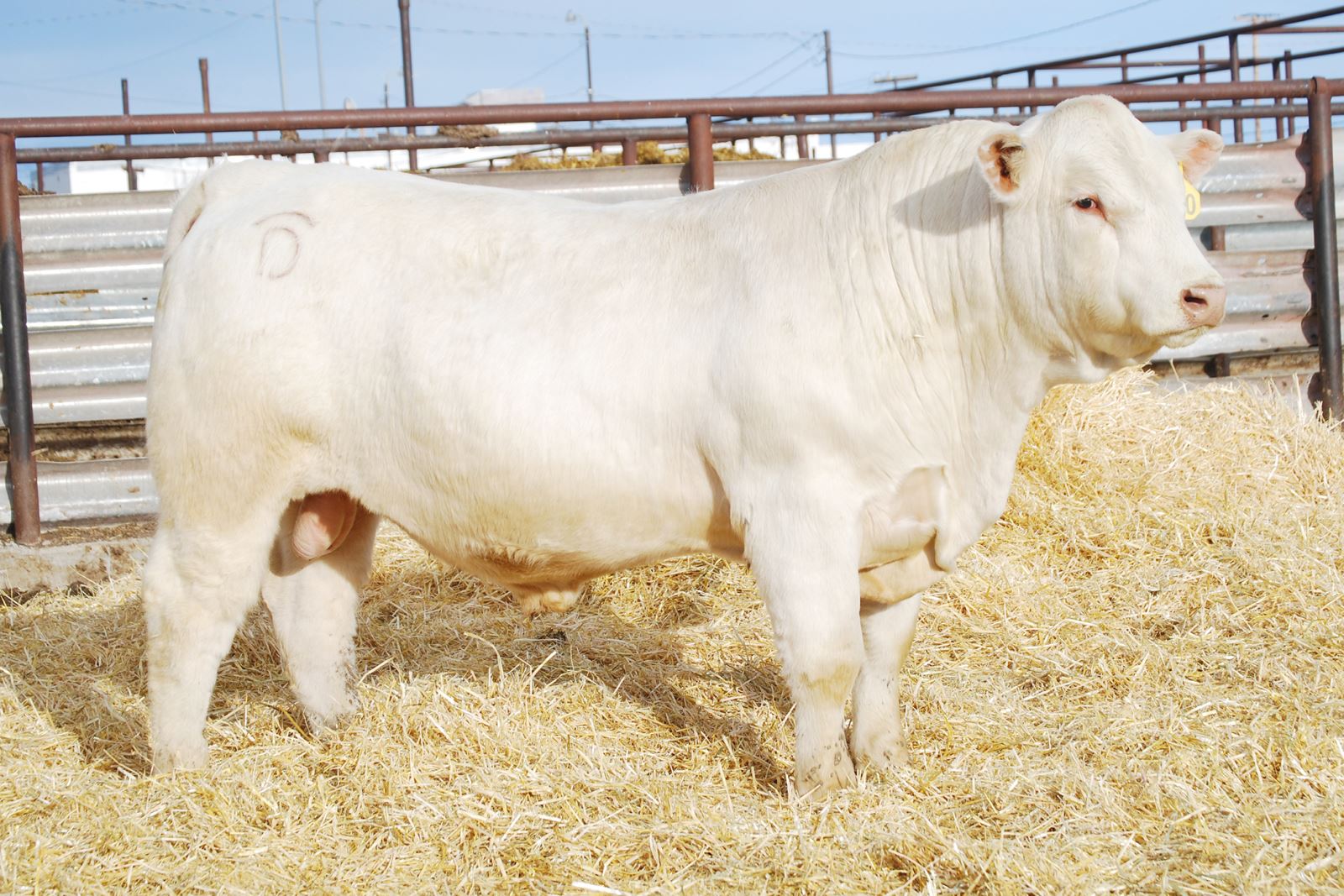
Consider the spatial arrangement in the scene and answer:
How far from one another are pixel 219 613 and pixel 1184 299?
99.6 inches

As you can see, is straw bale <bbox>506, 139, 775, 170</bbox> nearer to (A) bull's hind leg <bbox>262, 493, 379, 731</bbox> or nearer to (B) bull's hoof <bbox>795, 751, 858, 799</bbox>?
(A) bull's hind leg <bbox>262, 493, 379, 731</bbox>

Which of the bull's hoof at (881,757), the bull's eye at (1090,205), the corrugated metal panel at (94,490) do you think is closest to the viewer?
the bull's eye at (1090,205)

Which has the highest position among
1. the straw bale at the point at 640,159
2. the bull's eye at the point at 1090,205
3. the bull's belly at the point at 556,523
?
the straw bale at the point at 640,159

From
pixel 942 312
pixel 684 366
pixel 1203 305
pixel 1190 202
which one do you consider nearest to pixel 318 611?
pixel 684 366

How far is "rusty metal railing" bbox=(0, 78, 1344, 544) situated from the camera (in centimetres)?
510

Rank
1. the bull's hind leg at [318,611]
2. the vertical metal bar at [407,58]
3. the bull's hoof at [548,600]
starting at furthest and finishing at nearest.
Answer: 1. the vertical metal bar at [407,58]
2. the bull's hind leg at [318,611]
3. the bull's hoof at [548,600]

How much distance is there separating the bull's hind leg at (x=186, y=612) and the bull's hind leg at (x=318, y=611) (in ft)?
1.04

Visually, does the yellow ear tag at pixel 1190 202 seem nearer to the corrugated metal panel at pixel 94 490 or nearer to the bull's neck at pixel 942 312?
the bull's neck at pixel 942 312

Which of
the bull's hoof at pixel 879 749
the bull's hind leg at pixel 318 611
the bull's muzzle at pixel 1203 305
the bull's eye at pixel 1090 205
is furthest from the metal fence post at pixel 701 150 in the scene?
the bull's muzzle at pixel 1203 305

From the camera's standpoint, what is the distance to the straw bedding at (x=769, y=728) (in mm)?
2680

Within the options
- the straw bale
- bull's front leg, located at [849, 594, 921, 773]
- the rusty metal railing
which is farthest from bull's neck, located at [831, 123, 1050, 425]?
the straw bale

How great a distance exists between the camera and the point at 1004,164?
283 cm

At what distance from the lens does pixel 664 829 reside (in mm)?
2781

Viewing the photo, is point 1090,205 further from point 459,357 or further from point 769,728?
point 769,728
